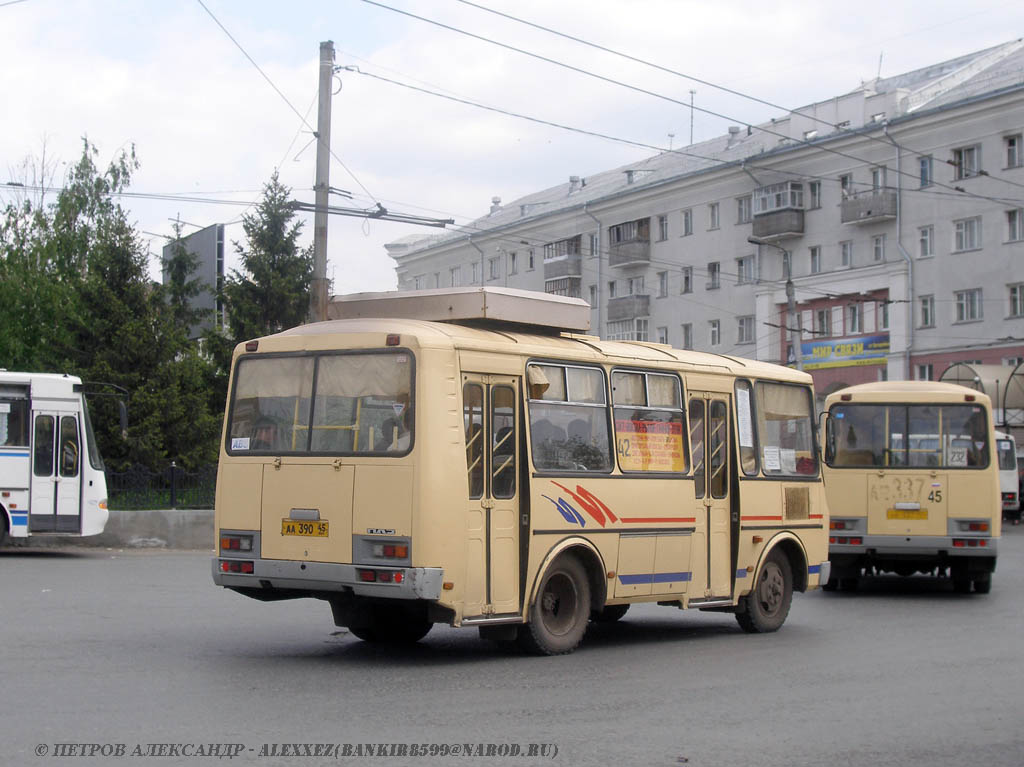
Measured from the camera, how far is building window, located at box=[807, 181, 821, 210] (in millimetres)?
53562

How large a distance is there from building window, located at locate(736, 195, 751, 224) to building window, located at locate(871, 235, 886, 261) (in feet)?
21.1

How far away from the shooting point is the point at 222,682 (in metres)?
9.45

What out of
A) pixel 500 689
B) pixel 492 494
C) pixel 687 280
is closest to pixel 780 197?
pixel 687 280

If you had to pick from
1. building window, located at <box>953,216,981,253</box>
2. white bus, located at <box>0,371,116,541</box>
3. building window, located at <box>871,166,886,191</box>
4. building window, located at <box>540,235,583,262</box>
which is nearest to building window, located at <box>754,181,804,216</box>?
building window, located at <box>871,166,886,191</box>

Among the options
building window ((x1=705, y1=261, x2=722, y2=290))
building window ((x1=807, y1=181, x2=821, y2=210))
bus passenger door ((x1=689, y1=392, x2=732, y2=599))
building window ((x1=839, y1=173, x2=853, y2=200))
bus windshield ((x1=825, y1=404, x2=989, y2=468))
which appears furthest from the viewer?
building window ((x1=705, y1=261, x2=722, y2=290))

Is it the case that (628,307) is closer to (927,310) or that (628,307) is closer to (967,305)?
(927,310)

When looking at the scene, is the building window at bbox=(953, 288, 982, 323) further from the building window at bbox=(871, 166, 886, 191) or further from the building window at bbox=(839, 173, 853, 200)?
the building window at bbox=(839, 173, 853, 200)

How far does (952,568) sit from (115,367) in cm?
1862

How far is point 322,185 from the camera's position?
21.8 meters

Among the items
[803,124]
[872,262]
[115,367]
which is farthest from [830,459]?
[803,124]

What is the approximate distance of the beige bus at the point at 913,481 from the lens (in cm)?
1852

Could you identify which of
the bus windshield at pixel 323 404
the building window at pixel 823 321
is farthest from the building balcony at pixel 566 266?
the bus windshield at pixel 323 404

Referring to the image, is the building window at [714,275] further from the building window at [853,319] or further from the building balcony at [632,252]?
the building window at [853,319]

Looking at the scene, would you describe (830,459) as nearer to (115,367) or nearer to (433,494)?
(433,494)
